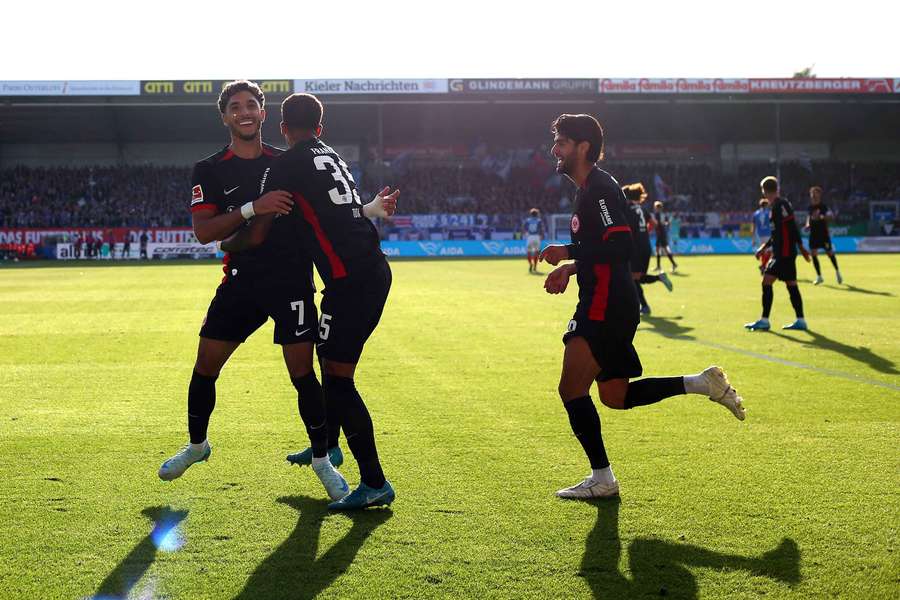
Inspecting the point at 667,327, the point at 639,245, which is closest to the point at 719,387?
the point at 667,327

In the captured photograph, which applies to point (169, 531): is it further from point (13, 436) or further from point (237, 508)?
point (13, 436)

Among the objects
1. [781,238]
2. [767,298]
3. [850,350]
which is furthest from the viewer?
[767,298]

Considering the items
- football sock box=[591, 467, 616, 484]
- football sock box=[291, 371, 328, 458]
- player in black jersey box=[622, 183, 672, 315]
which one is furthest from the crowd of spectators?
football sock box=[591, 467, 616, 484]

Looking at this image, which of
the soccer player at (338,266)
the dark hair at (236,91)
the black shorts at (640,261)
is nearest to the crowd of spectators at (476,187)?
the black shorts at (640,261)

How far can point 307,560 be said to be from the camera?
4.08 metres

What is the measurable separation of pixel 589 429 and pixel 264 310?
1.89m

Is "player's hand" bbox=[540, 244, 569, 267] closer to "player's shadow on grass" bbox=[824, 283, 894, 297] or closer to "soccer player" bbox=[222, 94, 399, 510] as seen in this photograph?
"soccer player" bbox=[222, 94, 399, 510]

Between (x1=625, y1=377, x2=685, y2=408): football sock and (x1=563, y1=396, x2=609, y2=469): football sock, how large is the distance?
0.31 metres

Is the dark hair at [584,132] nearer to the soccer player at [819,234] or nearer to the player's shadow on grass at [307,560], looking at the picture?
the player's shadow on grass at [307,560]

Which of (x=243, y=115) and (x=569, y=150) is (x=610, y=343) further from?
(x=243, y=115)

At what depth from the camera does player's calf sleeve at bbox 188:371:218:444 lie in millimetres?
5406

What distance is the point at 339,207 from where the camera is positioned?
4848mm

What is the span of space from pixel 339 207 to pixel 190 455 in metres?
1.68

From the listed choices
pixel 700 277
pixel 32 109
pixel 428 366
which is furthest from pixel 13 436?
pixel 32 109
